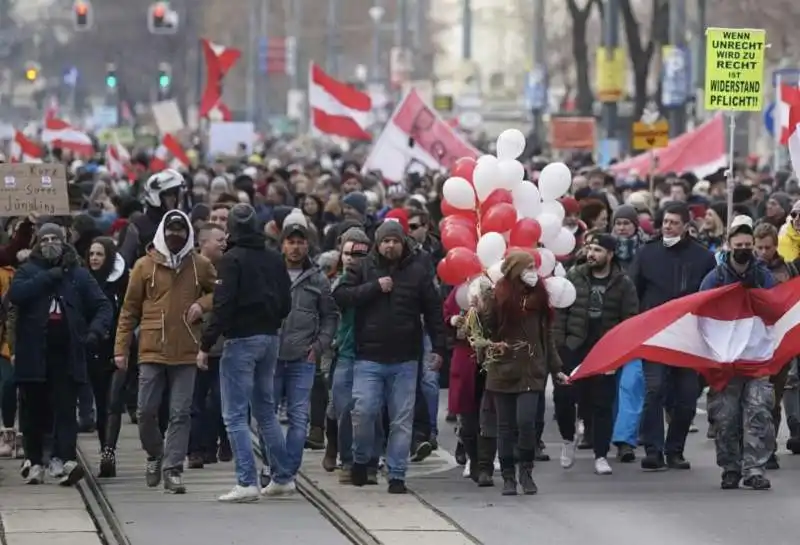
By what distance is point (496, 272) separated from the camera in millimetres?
15852

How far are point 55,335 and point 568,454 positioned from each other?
143 inches

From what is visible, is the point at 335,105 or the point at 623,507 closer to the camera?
the point at 623,507

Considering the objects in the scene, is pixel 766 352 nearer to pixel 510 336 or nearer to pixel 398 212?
pixel 510 336

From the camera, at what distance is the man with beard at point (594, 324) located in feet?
56.5

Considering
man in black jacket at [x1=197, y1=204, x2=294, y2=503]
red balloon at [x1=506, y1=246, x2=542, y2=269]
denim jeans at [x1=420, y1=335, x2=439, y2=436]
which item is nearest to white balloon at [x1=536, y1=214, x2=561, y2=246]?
red balloon at [x1=506, y1=246, x2=542, y2=269]

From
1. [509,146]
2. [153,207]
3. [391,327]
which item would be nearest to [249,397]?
[391,327]

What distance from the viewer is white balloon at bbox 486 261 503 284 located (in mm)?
15750

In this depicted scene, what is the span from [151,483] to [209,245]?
187 cm

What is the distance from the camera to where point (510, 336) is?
15766 millimetres

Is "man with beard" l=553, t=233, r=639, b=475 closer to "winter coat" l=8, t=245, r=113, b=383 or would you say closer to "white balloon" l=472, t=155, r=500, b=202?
"white balloon" l=472, t=155, r=500, b=202

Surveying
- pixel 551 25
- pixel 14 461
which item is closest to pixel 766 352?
pixel 14 461

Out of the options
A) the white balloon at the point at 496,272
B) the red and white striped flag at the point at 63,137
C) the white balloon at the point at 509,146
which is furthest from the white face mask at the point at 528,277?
the red and white striped flag at the point at 63,137

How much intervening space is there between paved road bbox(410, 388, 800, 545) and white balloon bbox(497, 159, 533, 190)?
1919 mm

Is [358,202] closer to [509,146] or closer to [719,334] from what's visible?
[509,146]
